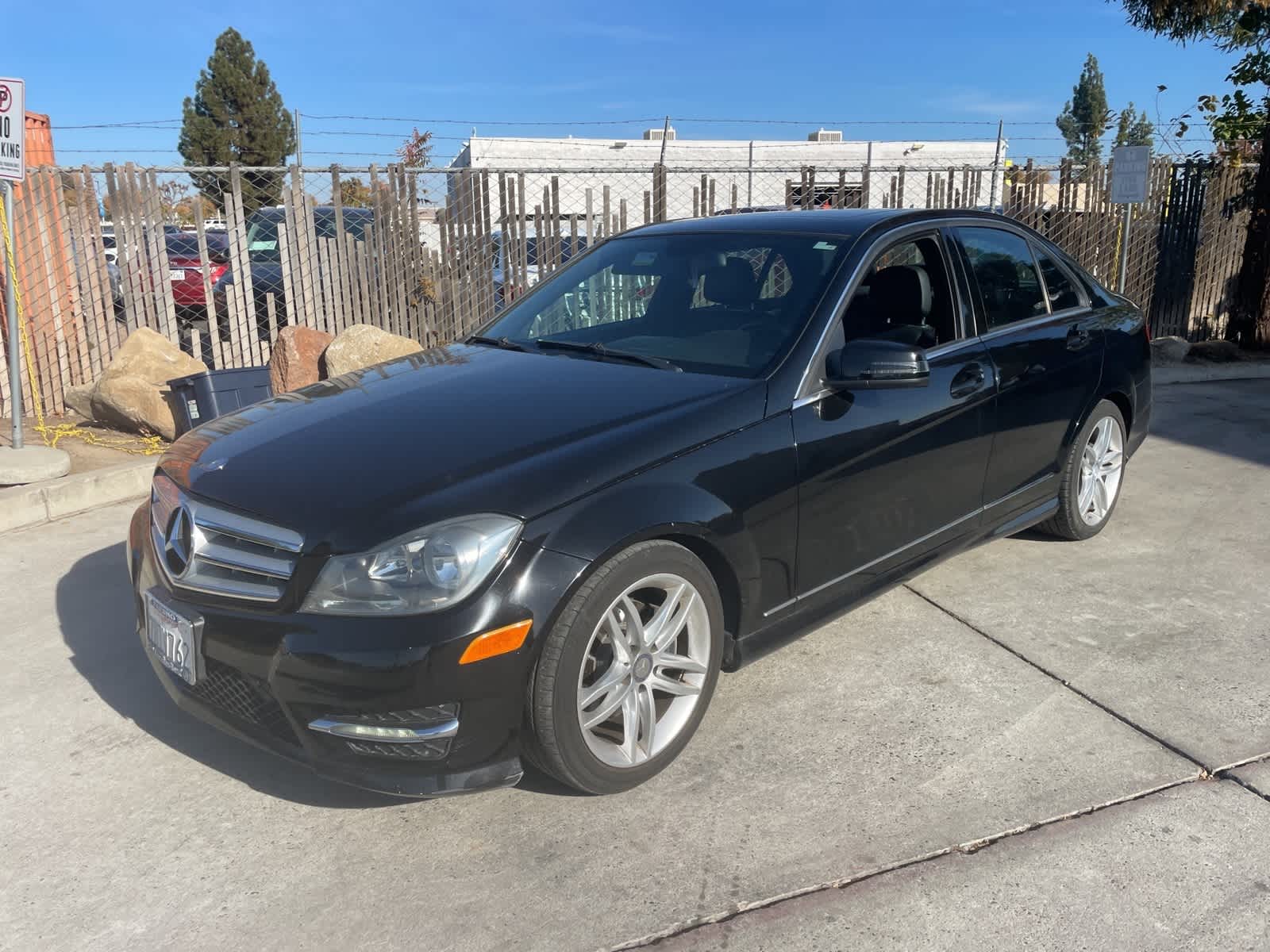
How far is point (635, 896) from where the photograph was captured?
2.70m

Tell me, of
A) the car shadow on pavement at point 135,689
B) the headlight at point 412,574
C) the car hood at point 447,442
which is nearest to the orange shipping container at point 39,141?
the car shadow on pavement at point 135,689

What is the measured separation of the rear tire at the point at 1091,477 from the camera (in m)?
5.00

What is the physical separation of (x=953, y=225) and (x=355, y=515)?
290 centimetres

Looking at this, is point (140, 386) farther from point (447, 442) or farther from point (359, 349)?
point (447, 442)

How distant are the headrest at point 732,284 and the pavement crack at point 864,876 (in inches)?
77.9

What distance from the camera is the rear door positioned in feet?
14.4

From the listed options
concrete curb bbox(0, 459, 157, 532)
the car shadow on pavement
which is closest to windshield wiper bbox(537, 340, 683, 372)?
the car shadow on pavement

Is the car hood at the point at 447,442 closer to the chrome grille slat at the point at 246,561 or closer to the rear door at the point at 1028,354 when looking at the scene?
the chrome grille slat at the point at 246,561

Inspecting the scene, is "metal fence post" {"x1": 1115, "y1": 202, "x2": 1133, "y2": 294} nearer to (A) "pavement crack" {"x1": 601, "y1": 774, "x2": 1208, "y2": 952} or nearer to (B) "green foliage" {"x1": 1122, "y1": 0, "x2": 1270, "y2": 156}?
(B) "green foliage" {"x1": 1122, "y1": 0, "x2": 1270, "y2": 156}

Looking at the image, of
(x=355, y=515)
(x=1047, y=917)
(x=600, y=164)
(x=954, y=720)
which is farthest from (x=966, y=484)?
(x=600, y=164)

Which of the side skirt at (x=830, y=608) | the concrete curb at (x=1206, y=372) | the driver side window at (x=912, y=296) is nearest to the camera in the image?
the side skirt at (x=830, y=608)

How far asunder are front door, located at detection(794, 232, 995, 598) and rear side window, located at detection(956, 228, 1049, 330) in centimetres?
22

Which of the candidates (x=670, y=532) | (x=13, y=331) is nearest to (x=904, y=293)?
(x=670, y=532)

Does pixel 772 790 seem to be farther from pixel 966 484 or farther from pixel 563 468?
pixel 966 484
